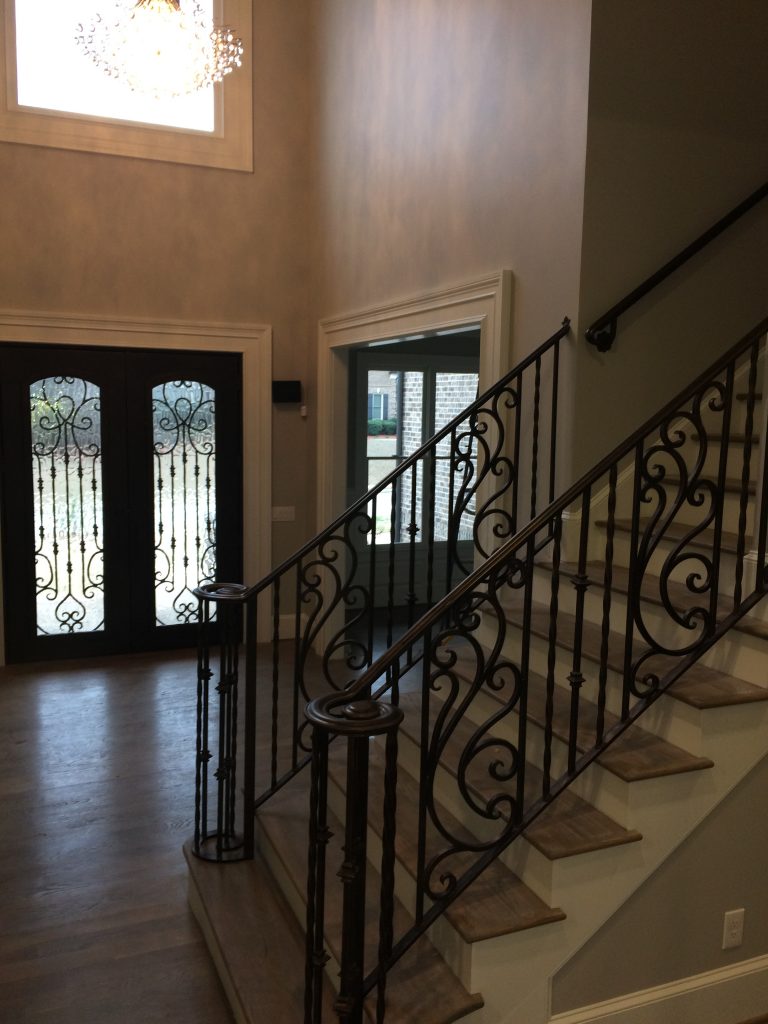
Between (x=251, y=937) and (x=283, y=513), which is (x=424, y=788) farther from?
(x=283, y=513)

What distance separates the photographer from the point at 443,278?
4238 mm

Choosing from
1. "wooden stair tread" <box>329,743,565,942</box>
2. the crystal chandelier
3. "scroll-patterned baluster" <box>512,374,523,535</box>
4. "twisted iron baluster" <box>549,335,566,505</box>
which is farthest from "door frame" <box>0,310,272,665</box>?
"wooden stair tread" <box>329,743,565,942</box>

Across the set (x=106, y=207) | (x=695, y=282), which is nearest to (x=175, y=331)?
(x=106, y=207)

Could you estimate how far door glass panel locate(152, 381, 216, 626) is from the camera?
237 inches

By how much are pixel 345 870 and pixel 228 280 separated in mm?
4864

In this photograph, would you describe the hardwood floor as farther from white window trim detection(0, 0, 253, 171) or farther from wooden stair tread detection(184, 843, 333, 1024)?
white window trim detection(0, 0, 253, 171)

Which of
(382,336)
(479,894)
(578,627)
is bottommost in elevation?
(479,894)

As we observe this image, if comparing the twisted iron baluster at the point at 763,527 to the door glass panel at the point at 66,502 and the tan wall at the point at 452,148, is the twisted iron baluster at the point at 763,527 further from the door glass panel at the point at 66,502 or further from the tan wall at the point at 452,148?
the door glass panel at the point at 66,502

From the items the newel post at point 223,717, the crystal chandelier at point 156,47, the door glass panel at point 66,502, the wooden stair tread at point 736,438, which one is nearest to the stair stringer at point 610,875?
the newel post at point 223,717

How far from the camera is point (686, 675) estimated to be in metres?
2.54

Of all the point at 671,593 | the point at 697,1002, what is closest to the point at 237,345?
the point at 671,593

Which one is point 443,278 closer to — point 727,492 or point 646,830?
point 727,492

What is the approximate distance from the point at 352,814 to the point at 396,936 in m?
0.76

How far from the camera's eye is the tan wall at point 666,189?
3.26 metres
